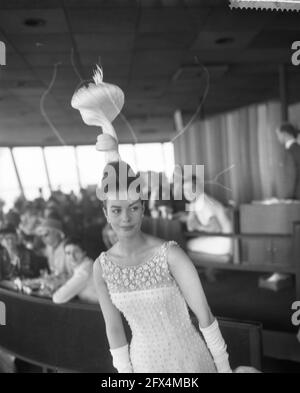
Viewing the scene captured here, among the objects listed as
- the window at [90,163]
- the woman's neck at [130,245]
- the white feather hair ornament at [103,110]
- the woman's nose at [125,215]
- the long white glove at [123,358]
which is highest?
the white feather hair ornament at [103,110]

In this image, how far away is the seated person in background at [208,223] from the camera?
2.11 meters

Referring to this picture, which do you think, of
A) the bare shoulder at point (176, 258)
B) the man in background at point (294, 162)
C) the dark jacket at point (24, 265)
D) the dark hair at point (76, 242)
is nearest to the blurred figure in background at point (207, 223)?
the man in background at point (294, 162)

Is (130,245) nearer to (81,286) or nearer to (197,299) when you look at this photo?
(197,299)

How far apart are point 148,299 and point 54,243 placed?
1220 mm

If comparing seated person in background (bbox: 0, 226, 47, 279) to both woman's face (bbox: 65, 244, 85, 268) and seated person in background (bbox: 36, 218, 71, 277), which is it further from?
woman's face (bbox: 65, 244, 85, 268)

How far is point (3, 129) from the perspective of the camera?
1821 millimetres

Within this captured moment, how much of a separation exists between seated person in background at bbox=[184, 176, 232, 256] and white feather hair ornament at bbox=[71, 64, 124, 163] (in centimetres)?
57

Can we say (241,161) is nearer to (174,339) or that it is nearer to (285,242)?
(285,242)

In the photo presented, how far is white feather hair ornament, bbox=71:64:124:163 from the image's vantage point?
4.29 ft

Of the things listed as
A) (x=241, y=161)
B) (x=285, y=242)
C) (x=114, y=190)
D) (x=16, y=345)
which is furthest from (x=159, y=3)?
(x=241, y=161)

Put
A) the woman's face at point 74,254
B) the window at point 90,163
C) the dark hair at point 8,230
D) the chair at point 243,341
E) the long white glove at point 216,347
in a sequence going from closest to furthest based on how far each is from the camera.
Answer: the long white glove at point 216,347 < the chair at point 243,341 < the window at point 90,163 < the woman's face at point 74,254 < the dark hair at point 8,230

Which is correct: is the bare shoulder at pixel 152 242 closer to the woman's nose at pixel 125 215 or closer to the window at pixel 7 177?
the woman's nose at pixel 125 215

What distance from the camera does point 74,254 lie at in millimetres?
1775

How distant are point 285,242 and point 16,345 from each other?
1843mm
